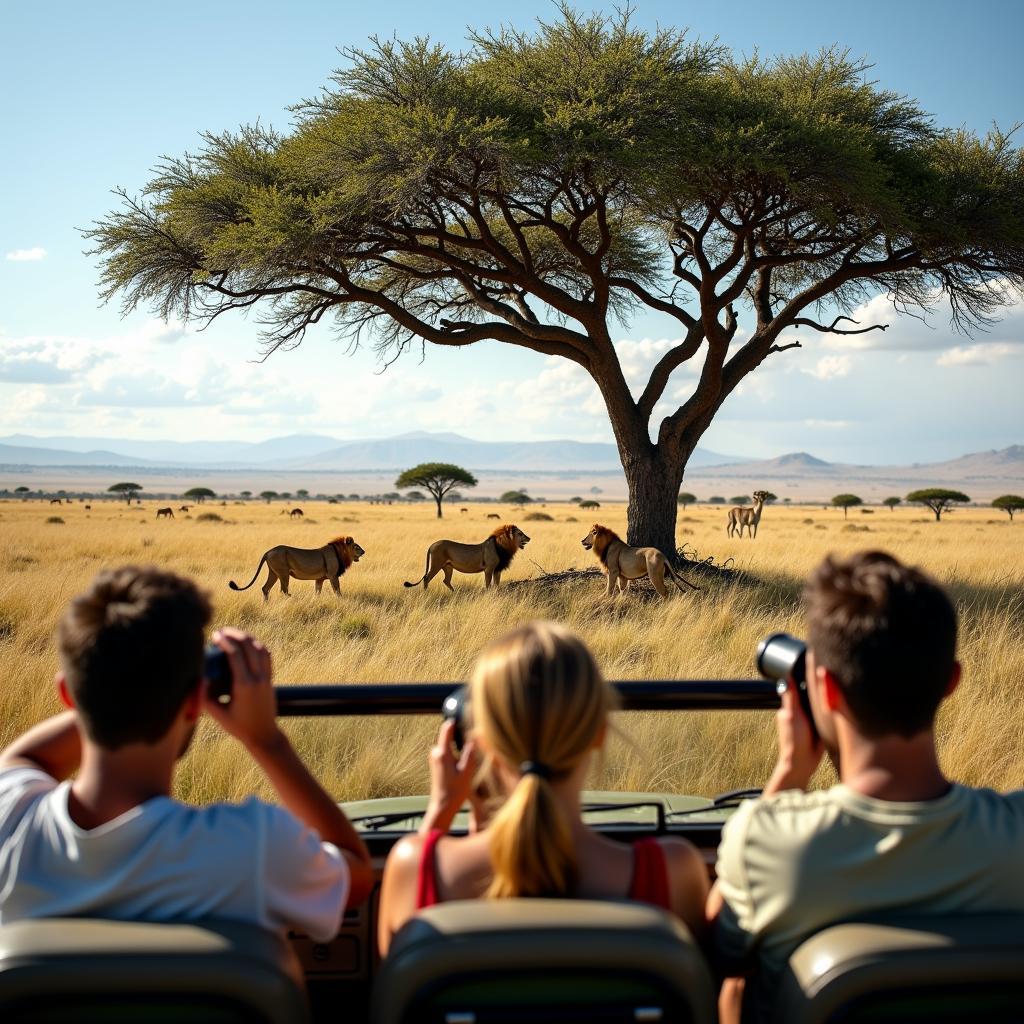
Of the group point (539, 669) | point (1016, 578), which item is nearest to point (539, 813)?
point (539, 669)

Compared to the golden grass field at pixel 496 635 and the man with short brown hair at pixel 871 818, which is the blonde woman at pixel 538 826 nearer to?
the man with short brown hair at pixel 871 818

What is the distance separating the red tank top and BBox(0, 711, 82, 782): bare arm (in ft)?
2.18

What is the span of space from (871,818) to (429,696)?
0.87 meters

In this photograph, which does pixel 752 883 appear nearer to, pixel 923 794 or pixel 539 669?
pixel 923 794

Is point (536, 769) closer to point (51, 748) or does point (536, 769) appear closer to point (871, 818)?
point (871, 818)

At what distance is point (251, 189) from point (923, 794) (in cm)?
1292

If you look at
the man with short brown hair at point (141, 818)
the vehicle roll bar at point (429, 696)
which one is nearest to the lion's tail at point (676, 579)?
the vehicle roll bar at point (429, 696)

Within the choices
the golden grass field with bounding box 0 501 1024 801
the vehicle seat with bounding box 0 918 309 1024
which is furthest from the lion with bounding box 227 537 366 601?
the vehicle seat with bounding box 0 918 309 1024

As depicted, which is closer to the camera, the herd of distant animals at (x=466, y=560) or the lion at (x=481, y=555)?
the herd of distant animals at (x=466, y=560)

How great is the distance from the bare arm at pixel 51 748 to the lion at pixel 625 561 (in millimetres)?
10117

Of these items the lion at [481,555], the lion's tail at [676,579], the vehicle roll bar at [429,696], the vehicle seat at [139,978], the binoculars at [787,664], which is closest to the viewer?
the vehicle seat at [139,978]

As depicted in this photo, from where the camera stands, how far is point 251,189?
13.3 m

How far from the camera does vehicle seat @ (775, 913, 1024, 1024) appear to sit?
4.67 feet

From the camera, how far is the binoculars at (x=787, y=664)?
1.92m
